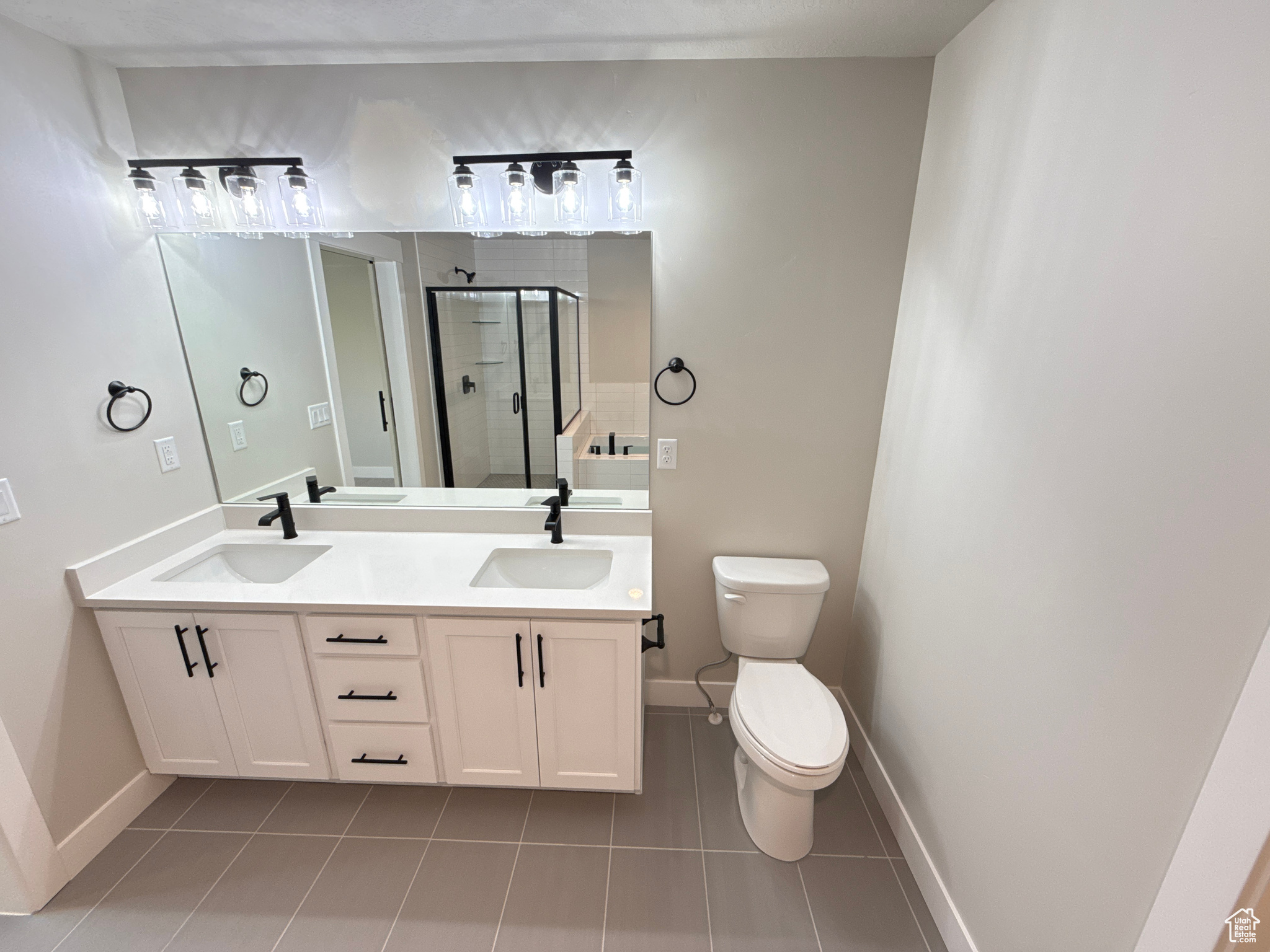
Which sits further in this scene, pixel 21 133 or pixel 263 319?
pixel 263 319

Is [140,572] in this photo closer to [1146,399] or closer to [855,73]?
[1146,399]

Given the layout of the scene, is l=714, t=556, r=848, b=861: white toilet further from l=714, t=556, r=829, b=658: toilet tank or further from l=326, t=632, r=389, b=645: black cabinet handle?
l=326, t=632, r=389, b=645: black cabinet handle

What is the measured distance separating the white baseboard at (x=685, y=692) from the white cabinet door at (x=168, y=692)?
1.52 metres

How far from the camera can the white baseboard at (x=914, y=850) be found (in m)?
1.35

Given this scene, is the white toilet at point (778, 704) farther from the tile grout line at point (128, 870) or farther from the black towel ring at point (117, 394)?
the black towel ring at point (117, 394)

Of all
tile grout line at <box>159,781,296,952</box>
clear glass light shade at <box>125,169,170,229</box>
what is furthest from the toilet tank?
clear glass light shade at <box>125,169,170,229</box>

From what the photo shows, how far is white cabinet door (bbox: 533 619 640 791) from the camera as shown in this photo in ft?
5.03

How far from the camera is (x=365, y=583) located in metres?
1.62

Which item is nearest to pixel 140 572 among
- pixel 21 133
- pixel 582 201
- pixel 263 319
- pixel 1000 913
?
pixel 263 319

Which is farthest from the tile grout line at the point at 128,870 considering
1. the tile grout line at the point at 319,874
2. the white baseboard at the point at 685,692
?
the white baseboard at the point at 685,692

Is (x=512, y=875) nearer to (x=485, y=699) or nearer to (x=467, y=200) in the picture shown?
(x=485, y=699)

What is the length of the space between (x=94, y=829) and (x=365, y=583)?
1.13 meters

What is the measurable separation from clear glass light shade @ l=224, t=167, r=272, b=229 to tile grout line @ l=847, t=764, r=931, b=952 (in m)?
2.89

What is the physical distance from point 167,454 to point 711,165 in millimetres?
2102
